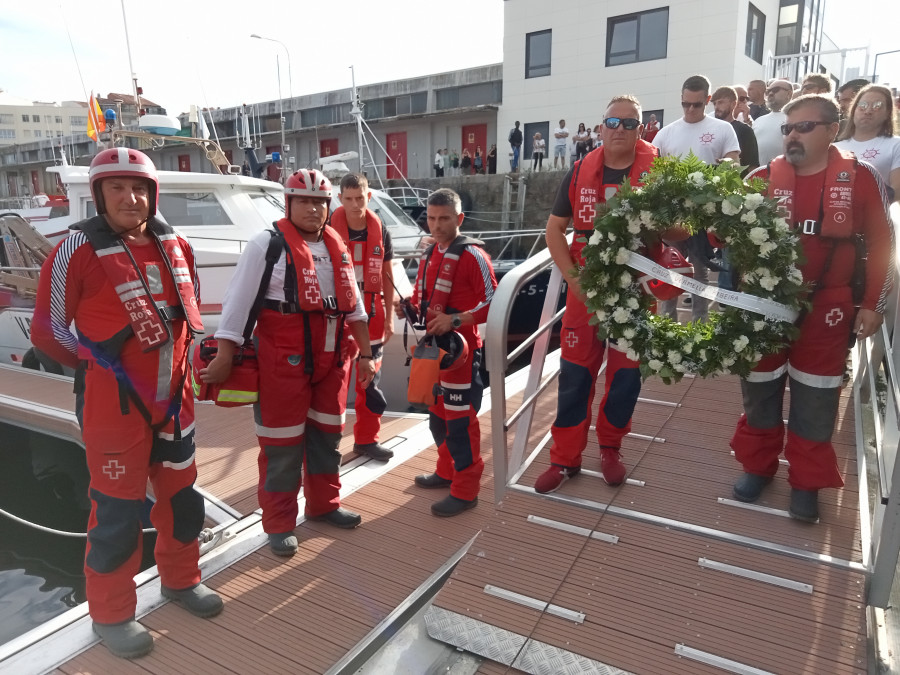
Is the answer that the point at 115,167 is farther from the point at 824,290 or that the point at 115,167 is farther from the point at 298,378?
the point at 824,290

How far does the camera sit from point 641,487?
9.97 feet

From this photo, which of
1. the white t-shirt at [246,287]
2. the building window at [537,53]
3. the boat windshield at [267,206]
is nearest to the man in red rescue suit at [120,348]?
the white t-shirt at [246,287]

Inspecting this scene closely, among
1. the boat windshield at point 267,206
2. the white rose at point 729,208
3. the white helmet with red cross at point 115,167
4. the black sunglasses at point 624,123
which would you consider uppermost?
the black sunglasses at point 624,123

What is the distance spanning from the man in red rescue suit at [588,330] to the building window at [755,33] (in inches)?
679

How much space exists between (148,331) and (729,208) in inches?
91.5

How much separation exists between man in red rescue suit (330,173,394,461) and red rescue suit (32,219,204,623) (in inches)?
63.1

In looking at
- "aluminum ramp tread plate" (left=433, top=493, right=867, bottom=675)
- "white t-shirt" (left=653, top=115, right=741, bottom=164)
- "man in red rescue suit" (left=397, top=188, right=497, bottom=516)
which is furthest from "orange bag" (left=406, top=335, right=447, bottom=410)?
"white t-shirt" (left=653, top=115, right=741, bottom=164)

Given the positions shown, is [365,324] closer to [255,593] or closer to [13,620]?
[255,593]

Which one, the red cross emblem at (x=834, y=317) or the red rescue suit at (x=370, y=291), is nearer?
the red cross emblem at (x=834, y=317)

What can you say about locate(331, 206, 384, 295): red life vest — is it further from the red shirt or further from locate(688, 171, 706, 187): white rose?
locate(688, 171, 706, 187): white rose

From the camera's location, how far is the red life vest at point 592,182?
2.88m

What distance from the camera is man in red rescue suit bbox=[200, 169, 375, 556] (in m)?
2.81

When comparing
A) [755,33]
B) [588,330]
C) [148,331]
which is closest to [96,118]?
[148,331]

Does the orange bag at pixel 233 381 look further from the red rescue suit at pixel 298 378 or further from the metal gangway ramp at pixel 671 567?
the metal gangway ramp at pixel 671 567
